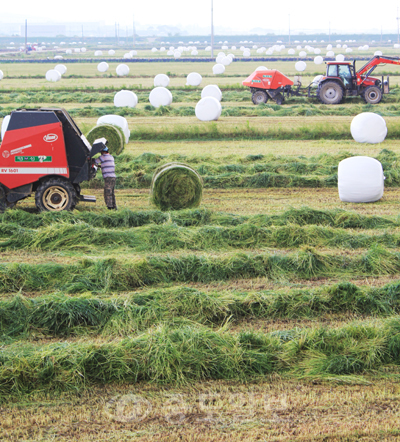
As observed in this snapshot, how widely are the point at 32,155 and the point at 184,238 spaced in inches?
140

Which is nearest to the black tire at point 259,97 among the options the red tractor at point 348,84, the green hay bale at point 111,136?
the red tractor at point 348,84

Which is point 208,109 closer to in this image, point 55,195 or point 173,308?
point 55,195

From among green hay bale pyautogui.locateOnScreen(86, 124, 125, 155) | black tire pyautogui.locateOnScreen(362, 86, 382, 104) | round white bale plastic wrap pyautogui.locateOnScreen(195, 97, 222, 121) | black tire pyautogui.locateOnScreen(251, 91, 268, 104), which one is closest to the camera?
green hay bale pyautogui.locateOnScreen(86, 124, 125, 155)

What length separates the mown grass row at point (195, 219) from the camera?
1096cm

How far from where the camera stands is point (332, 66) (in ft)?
91.2

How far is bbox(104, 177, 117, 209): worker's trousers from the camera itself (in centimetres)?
1202

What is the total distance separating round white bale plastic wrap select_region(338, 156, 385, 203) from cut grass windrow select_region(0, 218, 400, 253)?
7.70ft

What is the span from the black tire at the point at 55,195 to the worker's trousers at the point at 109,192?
2.38 feet

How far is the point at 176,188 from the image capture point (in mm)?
11773

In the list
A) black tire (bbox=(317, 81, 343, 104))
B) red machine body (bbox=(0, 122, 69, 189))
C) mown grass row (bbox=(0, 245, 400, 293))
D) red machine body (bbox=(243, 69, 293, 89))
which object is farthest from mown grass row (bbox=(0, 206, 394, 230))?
red machine body (bbox=(243, 69, 293, 89))

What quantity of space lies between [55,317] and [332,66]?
77.8ft

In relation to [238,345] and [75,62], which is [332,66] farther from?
[75,62]

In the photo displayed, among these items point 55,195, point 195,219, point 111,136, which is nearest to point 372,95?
point 111,136

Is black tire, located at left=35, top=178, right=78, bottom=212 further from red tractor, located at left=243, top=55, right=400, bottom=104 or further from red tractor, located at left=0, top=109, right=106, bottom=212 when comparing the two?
red tractor, located at left=243, top=55, right=400, bottom=104
